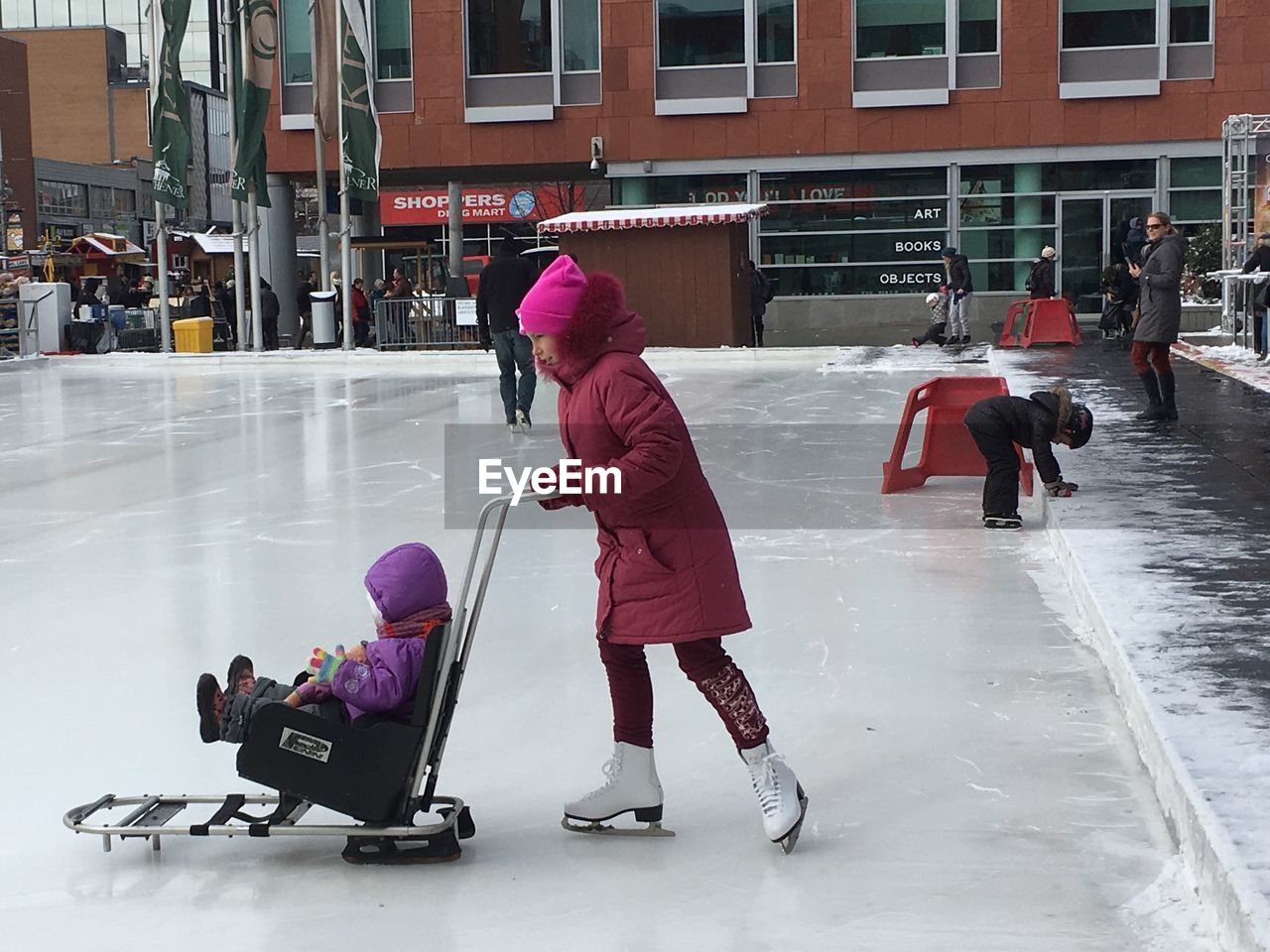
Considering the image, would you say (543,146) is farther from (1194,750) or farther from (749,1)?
(1194,750)

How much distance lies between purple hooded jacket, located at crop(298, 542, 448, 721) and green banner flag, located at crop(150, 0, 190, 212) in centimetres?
2566

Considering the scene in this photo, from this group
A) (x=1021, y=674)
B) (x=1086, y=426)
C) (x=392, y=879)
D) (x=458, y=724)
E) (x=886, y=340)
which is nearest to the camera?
(x=392, y=879)

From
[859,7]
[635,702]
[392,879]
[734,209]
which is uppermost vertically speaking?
[859,7]

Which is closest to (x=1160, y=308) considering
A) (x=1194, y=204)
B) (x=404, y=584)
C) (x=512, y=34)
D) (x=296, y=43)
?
(x=404, y=584)

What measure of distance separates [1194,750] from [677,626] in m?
1.35

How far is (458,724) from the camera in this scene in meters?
5.36

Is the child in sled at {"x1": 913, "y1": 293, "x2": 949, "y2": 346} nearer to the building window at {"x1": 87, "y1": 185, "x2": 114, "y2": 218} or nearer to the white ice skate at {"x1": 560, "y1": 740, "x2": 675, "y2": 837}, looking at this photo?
the white ice skate at {"x1": 560, "y1": 740, "x2": 675, "y2": 837}

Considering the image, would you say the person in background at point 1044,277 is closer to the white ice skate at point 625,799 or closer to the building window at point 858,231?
the building window at point 858,231

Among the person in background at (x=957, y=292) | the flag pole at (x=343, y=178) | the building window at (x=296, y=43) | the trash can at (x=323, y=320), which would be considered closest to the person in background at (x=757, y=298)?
the person in background at (x=957, y=292)

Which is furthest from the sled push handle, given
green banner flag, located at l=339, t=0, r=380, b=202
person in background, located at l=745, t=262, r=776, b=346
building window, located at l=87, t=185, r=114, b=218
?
building window, located at l=87, t=185, r=114, b=218

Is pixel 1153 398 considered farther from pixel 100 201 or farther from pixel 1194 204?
pixel 100 201

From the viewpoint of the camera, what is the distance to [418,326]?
29547 millimetres

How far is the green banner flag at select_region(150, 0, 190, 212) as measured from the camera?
2839 centimetres

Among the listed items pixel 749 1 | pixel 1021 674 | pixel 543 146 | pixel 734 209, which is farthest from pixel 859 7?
pixel 1021 674
